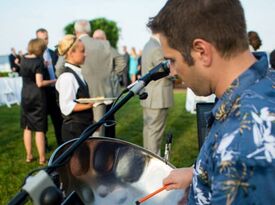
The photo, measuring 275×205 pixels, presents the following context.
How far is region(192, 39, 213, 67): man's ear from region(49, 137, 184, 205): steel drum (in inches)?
24.3

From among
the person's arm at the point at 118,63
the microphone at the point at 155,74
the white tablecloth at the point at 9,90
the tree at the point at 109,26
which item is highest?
the tree at the point at 109,26

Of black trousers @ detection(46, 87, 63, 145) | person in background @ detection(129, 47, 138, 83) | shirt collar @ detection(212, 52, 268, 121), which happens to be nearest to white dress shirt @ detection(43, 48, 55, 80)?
black trousers @ detection(46, 87, 63, 145)

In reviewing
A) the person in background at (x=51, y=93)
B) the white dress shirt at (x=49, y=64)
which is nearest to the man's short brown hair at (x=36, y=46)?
the person in background at (x=51, y=93)

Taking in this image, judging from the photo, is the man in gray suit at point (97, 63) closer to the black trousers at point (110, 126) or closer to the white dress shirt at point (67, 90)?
the white dress shirt at point (67, 90)

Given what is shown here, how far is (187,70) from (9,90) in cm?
924

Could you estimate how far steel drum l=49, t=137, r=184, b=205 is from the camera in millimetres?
1392

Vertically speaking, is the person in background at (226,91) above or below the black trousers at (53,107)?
above

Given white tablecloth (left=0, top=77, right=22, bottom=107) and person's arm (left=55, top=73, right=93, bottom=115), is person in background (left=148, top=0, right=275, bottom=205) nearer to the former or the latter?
person's arm (left=55, top=73, right=93, bottom=115)

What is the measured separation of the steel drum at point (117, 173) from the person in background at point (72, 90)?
1.51m

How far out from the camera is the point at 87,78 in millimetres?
4137

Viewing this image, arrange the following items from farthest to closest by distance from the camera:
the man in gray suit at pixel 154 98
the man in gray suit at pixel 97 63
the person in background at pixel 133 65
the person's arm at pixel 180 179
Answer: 1. the person in background at pixel 133 65
2. the man in gray suit at pixel 97 63
3. the man in gray suit at pixel 154 98
4. the person's arm at pixel 180 179

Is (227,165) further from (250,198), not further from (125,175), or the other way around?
(125,175)

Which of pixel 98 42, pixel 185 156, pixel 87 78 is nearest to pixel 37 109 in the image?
pixel 87 78

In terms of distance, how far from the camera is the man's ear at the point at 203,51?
33.5 inches
